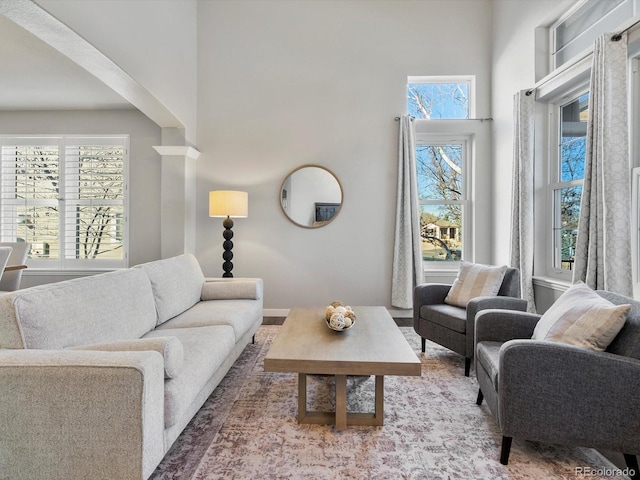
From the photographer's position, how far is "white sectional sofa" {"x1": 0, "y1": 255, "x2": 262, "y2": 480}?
127 cm

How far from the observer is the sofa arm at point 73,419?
1265 millimetres

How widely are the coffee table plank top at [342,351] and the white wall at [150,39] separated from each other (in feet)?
7.47

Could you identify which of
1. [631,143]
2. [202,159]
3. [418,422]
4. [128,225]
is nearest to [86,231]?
[128,225]

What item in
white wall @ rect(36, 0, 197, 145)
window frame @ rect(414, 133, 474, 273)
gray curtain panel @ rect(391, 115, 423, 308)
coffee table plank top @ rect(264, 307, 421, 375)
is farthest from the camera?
window frame @ rect(414, 133, 474, 273)

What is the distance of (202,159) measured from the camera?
171 inches

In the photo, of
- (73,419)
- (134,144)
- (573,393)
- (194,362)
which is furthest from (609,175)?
(134,144)

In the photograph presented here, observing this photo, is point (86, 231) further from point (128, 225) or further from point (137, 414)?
point (137, 414)

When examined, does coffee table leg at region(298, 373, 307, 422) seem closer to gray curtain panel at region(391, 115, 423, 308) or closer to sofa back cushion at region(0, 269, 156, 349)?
sofa back cushion at region(0, 269, 156, 349)

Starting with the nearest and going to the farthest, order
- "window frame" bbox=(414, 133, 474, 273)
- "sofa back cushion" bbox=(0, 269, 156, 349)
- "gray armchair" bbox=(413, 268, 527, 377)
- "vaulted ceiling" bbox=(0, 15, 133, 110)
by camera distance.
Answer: "sofa back cushion" bbox=(0, 269, 156, 349)
"gray armchair" bbox=(413, 268, 527, 377)
"vaulted ceiling" bbox=(0, 15, 133, 110)
"window frame" bbox=(414, 133, 474, 273)

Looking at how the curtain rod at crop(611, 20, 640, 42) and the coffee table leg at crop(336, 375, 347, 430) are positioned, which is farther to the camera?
the curtain rod at crop(611, 20, 640, 42)

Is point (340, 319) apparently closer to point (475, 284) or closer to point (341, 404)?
point (341, 404)

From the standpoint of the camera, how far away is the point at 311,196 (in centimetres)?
430

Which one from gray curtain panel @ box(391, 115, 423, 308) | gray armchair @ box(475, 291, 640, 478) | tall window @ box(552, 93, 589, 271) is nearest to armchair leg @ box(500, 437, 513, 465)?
gray armchair @ box(475, 291, 640, 478)

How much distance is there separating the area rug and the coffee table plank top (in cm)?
39
